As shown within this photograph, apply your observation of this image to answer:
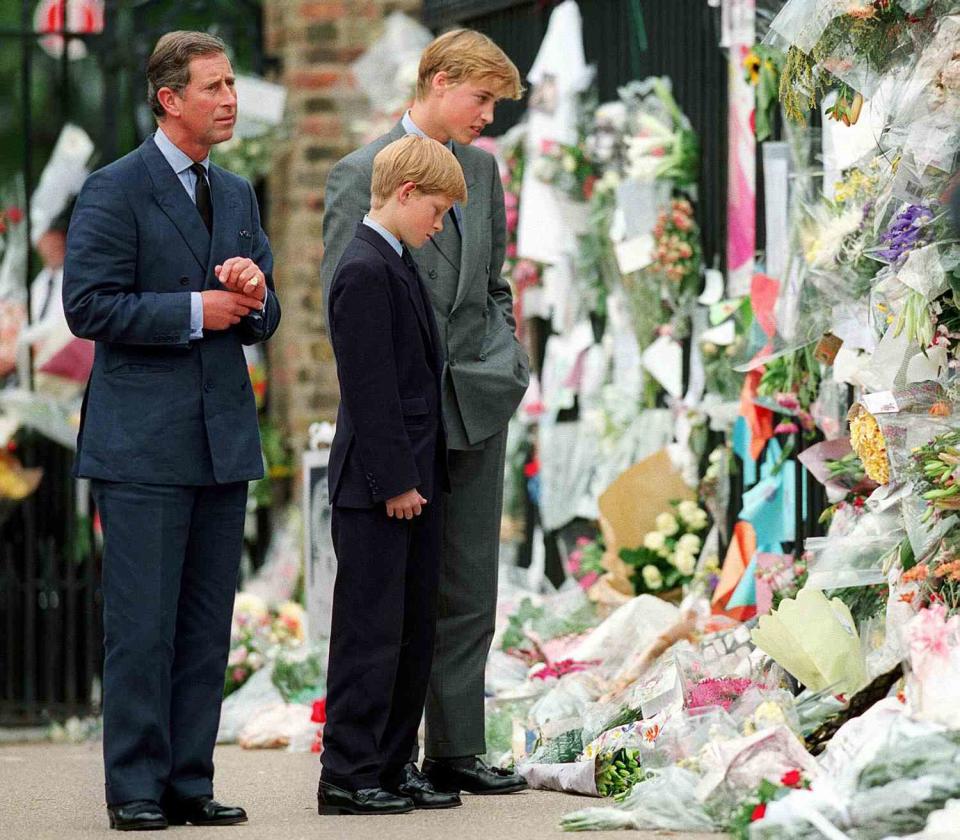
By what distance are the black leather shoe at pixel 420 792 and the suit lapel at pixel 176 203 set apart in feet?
4.17

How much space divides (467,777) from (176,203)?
1522mm

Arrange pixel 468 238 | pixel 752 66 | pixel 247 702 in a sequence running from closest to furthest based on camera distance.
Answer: pixel 468 238
pixel 752 66
pixel 247 702

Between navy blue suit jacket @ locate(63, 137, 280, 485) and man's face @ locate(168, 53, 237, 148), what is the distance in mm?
105

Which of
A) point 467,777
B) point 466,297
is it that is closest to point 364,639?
point 467,777

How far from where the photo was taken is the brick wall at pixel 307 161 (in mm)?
9031

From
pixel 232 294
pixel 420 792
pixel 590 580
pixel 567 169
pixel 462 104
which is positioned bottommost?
pixel 420 792

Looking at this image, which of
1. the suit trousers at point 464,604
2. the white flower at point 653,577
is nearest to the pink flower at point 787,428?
the white flower at point 653,577

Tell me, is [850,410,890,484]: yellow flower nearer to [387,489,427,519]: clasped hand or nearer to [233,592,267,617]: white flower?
[387,489,427,519]: clasped hand

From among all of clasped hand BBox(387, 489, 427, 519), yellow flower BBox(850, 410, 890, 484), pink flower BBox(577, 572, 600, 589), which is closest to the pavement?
clasped hand BBox(387, 489, 427, 519)

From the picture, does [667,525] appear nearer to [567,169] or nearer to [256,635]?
[567,169]

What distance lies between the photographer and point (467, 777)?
475 centimetres

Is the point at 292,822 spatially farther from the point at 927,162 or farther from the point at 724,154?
the point at 724,154

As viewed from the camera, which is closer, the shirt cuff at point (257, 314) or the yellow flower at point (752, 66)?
the shirt cuff at point (257, 314)

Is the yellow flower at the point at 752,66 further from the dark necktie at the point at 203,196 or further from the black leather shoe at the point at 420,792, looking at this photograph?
the black leather shoe at the point at 420,792
